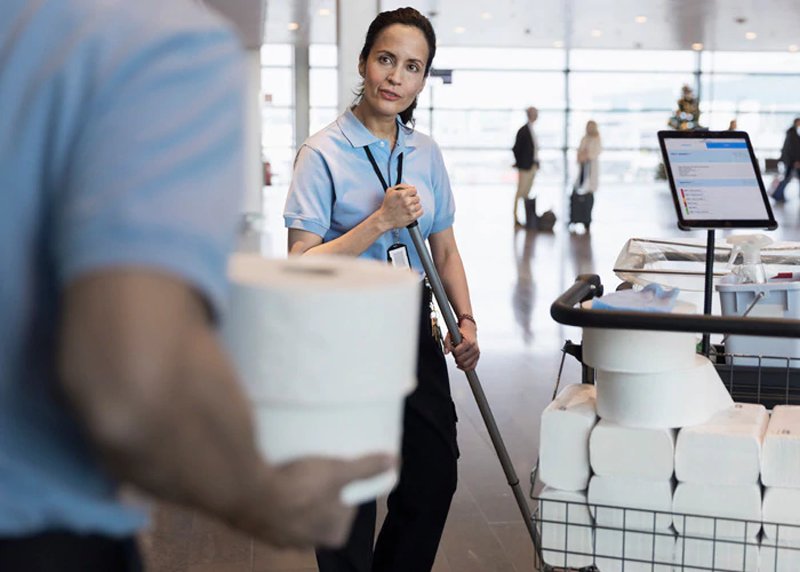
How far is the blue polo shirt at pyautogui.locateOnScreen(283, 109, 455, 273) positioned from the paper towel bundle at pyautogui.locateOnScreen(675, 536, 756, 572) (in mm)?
1166

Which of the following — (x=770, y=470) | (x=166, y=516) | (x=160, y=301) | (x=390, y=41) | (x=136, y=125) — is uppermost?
(x=390, y=41)

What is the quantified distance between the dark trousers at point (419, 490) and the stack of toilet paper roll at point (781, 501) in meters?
1.06

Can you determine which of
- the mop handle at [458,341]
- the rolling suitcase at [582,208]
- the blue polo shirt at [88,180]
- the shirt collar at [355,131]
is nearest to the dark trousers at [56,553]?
the blue polo shirt at [88,180]

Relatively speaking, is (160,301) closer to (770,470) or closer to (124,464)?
(124,464)

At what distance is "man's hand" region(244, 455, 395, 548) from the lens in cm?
77

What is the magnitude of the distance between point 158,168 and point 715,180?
227 centimetres

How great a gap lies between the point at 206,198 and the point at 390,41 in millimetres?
2244

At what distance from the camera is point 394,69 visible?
286 cm

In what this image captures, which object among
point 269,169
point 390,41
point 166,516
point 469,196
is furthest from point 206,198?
point 269,169

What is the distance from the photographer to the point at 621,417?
6.45 ft

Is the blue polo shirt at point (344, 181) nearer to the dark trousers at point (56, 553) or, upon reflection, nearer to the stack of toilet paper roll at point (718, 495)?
the stack of toilet paper roll at point (718, 495)

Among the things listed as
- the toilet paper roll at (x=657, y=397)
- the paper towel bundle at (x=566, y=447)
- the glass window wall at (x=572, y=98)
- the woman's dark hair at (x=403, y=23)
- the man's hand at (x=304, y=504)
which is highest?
the glass window wall at (x=572, y=98)

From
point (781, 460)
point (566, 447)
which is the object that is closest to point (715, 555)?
point (781, 460)

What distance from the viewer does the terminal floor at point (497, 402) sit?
3.92m
